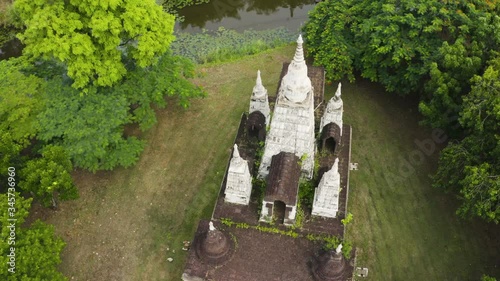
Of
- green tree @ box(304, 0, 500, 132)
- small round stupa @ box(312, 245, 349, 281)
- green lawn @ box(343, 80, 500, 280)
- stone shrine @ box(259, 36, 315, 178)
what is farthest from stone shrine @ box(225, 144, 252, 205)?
green tree @ box(304, 0, 500, 132)

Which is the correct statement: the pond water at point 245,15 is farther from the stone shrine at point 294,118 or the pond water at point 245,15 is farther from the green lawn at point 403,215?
the stone shrine at point 294,118

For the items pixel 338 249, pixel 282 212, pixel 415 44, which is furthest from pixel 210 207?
pixel 415 44

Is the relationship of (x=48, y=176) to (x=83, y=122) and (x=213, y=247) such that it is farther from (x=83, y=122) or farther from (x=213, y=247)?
(x=213, y=247)

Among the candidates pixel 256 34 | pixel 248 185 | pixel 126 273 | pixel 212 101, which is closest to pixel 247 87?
pixel 212 101

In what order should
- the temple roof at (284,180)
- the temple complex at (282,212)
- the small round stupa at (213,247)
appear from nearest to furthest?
the small round stupa at (213,247)
the temple complex at (282,212)
the temple roof at (284,180)

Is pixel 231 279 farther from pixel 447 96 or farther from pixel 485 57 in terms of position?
pixel 485 57

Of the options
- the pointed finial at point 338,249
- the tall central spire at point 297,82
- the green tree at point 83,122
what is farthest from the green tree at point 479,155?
the green tree at point 83,122
